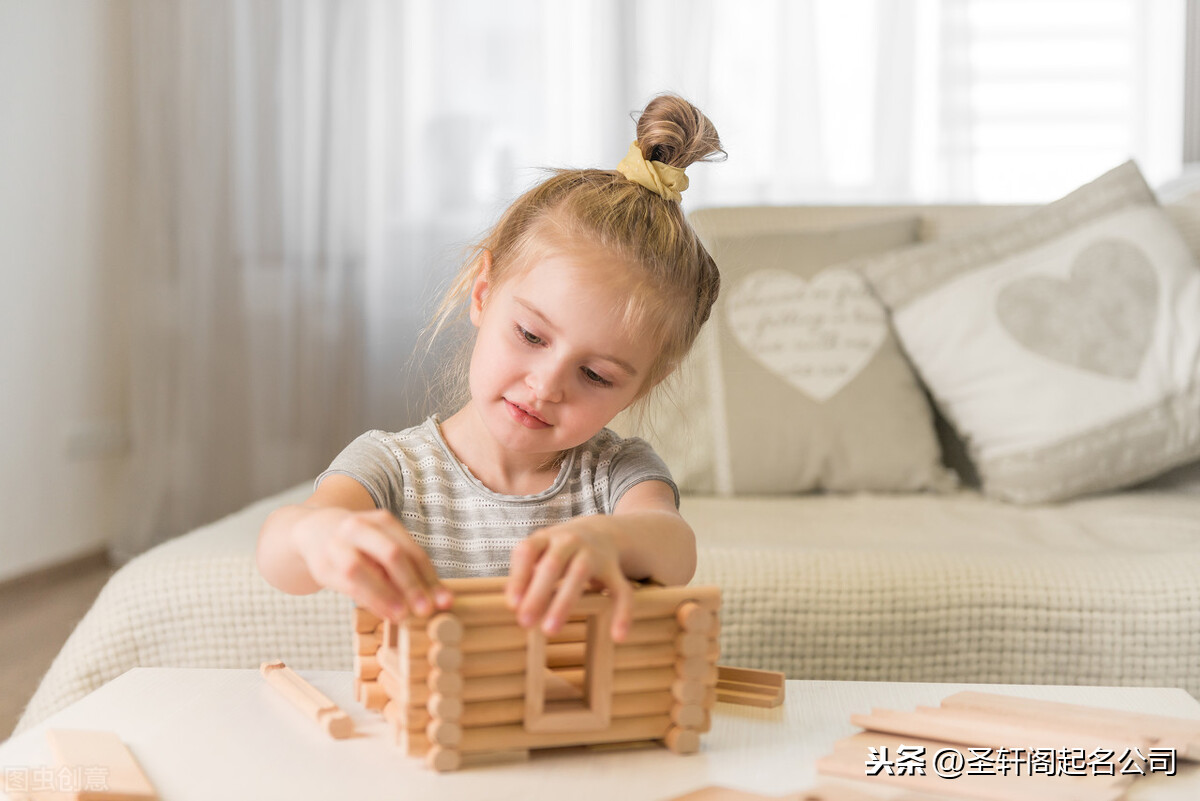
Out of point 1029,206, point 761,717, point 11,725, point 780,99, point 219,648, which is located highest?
point 780,99

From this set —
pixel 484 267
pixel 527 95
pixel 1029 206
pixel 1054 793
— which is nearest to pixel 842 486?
pixel 1029 206

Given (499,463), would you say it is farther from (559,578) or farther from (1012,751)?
(1012,751)

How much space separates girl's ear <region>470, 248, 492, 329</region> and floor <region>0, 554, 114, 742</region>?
1.08 m

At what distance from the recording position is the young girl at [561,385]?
768 mm

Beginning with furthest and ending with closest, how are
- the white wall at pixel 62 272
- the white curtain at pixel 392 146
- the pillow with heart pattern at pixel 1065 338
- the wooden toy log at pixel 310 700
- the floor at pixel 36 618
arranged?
the white curtain at pixel 392 146 < the white wall at pixel 62 272 < the floor at pixel 36 618 < the pillow with heart pattern at pixel 1065 338 < the wooden toy log at pixel 310 700

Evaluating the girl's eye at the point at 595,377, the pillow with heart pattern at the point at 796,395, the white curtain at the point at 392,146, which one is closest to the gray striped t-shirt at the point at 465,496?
the girl's eye at the point at 595,377

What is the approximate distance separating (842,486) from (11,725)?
4.03 ft

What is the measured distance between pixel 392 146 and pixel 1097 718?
211cm

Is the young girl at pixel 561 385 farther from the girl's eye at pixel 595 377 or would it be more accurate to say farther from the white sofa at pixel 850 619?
the white sofa at pixel 850 619

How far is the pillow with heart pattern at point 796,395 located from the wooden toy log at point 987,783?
89 cm

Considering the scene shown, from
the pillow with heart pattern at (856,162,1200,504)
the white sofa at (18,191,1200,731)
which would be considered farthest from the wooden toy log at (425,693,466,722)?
the pillow with heart pattern at (856,162,1200,504)

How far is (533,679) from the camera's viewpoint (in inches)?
22.5

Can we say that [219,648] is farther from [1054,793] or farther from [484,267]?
[1054,793]

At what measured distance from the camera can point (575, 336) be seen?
767 millimetres
